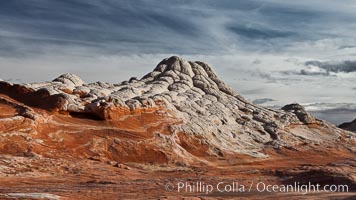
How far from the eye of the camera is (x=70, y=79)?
140 feet

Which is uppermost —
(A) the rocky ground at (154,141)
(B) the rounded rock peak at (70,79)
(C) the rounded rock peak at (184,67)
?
(C) the rounded rock peak at (184,67)

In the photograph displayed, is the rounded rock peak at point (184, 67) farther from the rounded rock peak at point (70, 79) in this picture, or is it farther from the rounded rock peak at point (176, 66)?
the rounded rock peak at point (70, 79)

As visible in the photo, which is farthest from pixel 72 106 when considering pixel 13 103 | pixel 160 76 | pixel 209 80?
pixel 209 80

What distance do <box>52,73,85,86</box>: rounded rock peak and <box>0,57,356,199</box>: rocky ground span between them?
4.6 inches

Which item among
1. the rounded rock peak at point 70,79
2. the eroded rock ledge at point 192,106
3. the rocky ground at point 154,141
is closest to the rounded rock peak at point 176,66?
the eroded rock ledge at point 192,106

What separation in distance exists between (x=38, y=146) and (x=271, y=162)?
18.9m

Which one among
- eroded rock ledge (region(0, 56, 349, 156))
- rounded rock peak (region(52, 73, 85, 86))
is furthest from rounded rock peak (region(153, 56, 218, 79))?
rounded rock peak (region(52, 73, 85, 86))

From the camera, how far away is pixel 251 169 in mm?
34312

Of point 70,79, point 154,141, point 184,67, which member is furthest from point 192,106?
point 70,79

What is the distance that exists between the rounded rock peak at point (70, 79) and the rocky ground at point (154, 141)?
4.6 inches

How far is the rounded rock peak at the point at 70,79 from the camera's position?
41.9m

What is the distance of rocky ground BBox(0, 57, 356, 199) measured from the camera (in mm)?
25453

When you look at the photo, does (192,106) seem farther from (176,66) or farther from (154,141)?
(176,66)

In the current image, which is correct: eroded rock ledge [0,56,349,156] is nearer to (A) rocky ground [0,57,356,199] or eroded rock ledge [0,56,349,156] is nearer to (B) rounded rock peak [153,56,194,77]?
(B) rounded rock peak [153,56,194,77]
